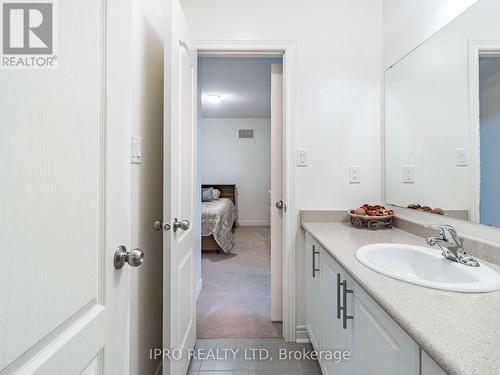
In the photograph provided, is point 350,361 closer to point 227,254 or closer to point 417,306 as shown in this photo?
point 417,306

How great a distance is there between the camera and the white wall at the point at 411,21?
1326mm

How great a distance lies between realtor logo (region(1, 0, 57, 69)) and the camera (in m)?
0.43

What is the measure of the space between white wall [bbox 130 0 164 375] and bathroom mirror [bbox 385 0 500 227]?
149cm

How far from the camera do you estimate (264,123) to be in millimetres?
6203

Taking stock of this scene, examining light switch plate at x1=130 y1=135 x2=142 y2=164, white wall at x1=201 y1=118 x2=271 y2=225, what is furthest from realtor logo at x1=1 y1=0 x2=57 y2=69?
white wall at x1=201 y1=118 x2=271 y2=225

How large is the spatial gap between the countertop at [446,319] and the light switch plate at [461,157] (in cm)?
47

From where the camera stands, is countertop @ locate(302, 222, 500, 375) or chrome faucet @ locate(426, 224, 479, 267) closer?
countertop @ locate(302, 222, 500, 375)

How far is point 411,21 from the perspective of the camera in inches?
62.4

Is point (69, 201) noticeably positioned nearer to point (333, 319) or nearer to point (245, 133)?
point (333, 319)

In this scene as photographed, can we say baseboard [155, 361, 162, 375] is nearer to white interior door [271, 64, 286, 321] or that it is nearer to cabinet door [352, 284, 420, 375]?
white interior door [271, 64, 286, 321]

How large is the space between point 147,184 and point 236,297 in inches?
66.4

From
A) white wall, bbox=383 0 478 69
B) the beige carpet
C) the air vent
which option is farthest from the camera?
the air vent

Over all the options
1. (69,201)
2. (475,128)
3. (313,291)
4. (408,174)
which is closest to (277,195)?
(313,291)

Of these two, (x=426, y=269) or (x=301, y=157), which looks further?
(x=301, y=157)
